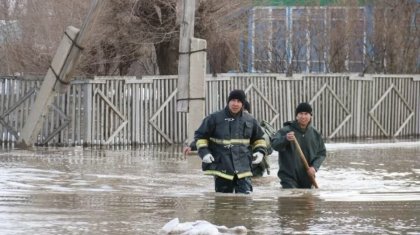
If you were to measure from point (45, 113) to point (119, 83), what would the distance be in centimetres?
293

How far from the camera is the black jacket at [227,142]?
12.4 meters

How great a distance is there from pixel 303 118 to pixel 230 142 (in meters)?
1.17

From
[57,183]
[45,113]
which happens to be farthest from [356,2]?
[57,183]

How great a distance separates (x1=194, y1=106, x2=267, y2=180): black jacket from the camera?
40.6 ft

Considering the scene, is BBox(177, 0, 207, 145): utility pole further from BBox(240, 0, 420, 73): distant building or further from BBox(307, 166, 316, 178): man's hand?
BBox(240, 0, 420, 73): distant building

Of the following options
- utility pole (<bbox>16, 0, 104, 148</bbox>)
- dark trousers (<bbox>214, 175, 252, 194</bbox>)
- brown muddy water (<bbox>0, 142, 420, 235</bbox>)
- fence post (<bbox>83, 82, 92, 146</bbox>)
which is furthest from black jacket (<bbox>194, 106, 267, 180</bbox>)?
fence post (<bbox>83, 82, 92, 146</bbox>)

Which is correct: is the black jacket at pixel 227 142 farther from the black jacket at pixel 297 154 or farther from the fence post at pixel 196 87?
the fence post at pixel 196 87

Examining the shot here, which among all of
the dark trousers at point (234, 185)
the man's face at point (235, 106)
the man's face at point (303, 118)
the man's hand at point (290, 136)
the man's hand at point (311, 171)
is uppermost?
the man's face at point (235, 106)

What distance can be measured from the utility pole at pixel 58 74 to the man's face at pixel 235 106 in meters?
8.48

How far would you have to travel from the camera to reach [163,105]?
80.9 feet

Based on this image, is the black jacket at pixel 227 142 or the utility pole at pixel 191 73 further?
the utility pole at pixel 191 73

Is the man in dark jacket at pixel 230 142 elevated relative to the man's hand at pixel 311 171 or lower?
elevated

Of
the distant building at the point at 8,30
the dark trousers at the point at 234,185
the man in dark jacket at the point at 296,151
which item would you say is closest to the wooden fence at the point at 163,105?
the distant building at the point at 8,30

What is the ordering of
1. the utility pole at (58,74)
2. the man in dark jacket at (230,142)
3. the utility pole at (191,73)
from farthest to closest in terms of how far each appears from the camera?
the utility pole at (58,74), the utility pole at (191,73), the man in dark jacket at (230,142)
